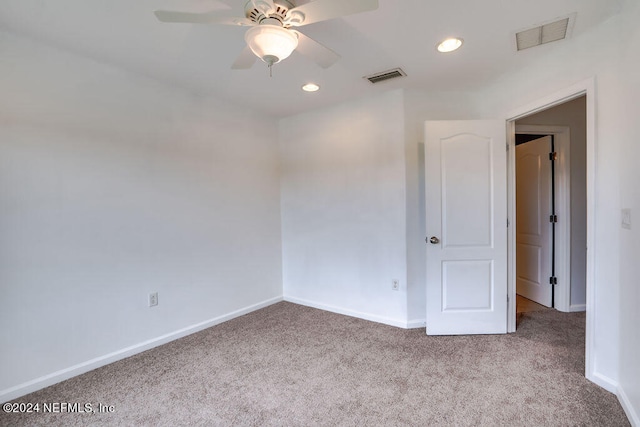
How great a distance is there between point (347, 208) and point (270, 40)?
2.20 meters

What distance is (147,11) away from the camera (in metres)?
1.79

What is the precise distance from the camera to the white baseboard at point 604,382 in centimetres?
191

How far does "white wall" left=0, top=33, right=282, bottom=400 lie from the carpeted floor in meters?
0.29

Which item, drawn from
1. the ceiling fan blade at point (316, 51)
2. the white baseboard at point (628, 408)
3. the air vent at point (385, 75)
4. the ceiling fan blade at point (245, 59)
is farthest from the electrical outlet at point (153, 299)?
the white baseboard at point (628, 408)

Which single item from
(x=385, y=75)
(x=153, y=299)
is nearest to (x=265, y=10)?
(x=385, y=75)

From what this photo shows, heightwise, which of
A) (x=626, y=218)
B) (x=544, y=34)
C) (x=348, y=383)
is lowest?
(x=348, y=383)

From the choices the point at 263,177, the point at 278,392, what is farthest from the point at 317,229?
the point at 278,392

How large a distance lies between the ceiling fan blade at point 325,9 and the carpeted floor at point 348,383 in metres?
2.11

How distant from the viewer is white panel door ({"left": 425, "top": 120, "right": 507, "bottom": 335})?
2.75 metres

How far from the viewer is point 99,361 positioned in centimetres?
237

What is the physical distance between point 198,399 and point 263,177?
244cm

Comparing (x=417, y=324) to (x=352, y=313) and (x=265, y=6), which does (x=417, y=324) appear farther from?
(x=265, y=6)

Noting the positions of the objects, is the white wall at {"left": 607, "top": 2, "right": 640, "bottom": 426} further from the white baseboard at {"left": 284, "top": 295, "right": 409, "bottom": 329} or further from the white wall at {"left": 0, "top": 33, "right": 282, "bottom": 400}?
the white wall at {"left": 0, "top": 33, "right": 282, "bottom": 400}

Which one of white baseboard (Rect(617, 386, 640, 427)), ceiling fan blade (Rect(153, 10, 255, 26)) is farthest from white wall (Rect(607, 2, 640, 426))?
ceiling fan blade (Rect(153, 10, 255, 26))
